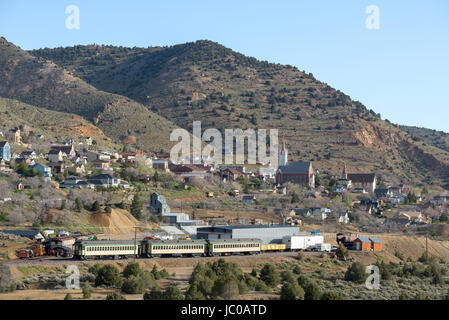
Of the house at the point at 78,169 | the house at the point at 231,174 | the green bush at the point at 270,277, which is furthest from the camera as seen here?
the house at the point at 231,174

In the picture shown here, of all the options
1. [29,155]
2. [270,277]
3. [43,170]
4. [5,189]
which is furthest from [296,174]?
[270,277]

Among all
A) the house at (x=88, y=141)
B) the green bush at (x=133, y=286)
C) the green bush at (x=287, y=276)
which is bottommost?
the green bush at (x=287, y=276)

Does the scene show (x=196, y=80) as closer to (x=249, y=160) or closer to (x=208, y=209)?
(x=249, y=160)

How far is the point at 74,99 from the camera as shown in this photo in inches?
6280

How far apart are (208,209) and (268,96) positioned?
303 ft

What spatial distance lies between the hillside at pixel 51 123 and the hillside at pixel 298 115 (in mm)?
29559

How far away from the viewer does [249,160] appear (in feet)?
487

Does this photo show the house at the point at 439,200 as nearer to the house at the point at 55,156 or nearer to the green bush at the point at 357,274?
the house at the point at 55,156

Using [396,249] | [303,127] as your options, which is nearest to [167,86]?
[303,127]

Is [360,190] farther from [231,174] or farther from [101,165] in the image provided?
[101,165]

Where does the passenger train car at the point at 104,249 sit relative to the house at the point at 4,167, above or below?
below

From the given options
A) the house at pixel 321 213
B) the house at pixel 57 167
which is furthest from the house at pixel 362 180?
the house at pixel 57 167

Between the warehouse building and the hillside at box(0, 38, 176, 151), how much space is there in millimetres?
69785

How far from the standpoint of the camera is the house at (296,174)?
131 m
